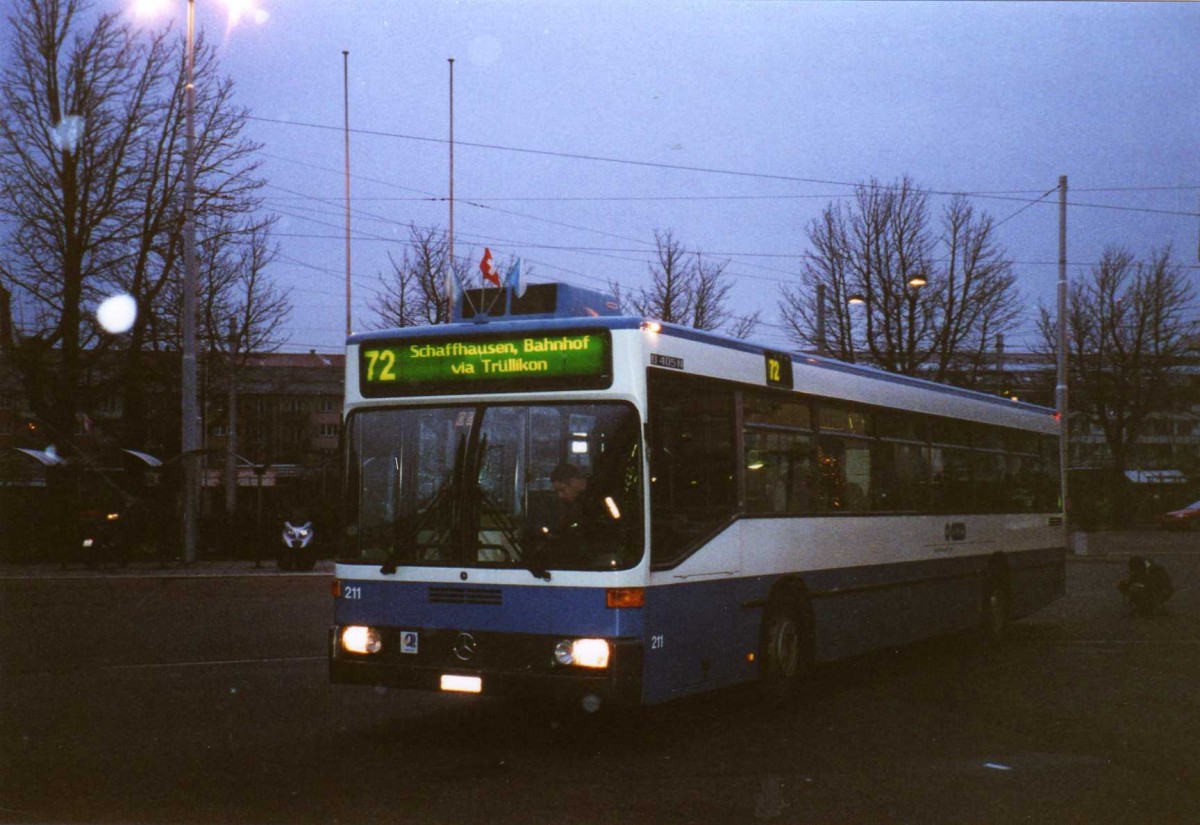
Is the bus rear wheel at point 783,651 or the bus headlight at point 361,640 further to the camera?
the bus rear wheel at point 783,651

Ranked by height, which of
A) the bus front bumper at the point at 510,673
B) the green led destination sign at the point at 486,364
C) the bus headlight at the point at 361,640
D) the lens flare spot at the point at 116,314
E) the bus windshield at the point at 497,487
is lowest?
the bus front bumper at the point at 510,673

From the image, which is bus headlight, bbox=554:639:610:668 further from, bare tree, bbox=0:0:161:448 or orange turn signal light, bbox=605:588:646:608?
bare tree, bbox=0:0:161:448

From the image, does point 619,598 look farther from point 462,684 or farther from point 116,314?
point 116,314

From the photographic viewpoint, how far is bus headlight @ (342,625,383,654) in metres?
8.94

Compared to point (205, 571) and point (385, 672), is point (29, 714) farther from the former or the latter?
point (205, 571)

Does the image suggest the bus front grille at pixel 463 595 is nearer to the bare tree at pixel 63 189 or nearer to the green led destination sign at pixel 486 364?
the green led destination sign at pixel 486 364

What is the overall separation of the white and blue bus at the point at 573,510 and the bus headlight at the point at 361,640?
0.04ft

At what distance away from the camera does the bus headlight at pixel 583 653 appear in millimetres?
8219

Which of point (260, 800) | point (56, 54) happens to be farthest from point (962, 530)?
point (56, 54)

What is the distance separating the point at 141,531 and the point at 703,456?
25115mm

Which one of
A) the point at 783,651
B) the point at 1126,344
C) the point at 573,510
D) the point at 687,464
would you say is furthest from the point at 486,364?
the point at 1126,344

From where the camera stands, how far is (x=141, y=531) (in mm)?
31438

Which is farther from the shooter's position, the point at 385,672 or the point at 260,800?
the point at 385,672

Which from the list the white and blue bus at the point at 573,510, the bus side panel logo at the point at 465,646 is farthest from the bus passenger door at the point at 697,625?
the bus side panel logo at the point at 465,646
